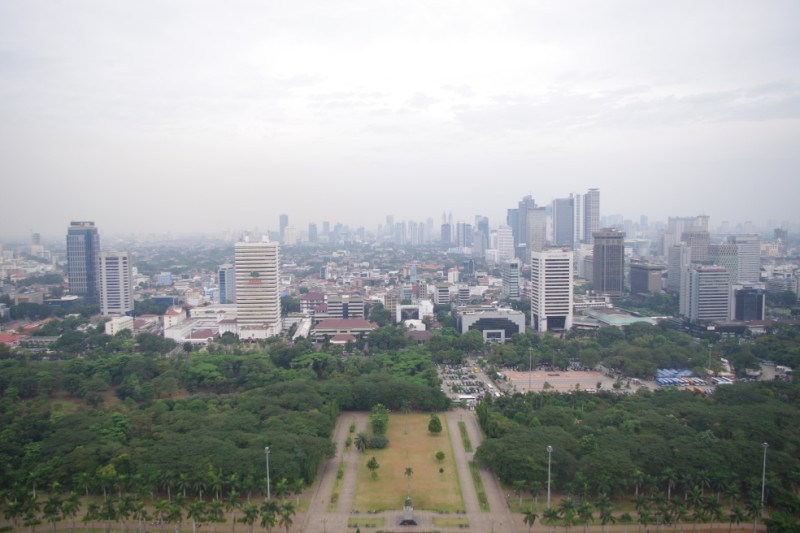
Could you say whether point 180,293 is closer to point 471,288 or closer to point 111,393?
point 471,288

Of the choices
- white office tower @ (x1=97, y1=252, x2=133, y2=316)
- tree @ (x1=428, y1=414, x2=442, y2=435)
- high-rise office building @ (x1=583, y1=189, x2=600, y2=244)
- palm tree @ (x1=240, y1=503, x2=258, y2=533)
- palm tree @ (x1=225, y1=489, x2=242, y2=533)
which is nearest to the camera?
palm tree @ (x1=240, y1=503, x2=258, y2=533)

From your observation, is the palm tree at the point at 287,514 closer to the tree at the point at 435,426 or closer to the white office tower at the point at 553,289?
the tree at the point at 435,426

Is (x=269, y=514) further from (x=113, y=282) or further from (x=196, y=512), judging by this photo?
(x=113, y=282)

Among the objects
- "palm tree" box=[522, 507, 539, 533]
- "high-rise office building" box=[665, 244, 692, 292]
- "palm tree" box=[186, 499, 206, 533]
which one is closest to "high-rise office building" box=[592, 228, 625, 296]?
"high-rise office building" box=[665, 244, 692, 292]

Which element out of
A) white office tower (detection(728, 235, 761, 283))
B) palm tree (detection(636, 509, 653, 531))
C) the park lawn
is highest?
white office tower (detection(728, 235, 761, 283))

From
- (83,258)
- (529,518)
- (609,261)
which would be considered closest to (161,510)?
(529,518)

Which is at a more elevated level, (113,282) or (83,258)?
(83,258)

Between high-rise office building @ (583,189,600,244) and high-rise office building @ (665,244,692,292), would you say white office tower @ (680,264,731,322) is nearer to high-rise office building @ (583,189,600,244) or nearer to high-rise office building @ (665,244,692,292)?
high-rise office building @ (665,244,692,292)
